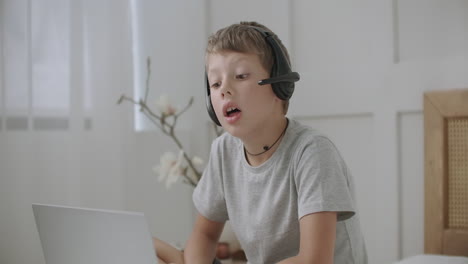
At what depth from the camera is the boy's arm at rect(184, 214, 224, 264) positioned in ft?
3.85

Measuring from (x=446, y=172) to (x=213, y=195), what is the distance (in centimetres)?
80

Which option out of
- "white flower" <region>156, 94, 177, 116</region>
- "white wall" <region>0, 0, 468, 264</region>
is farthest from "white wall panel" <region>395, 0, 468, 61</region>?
"white flower" <region>156, 94, 177, 116</region>

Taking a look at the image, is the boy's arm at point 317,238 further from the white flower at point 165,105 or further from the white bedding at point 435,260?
the white flower at point 165,105

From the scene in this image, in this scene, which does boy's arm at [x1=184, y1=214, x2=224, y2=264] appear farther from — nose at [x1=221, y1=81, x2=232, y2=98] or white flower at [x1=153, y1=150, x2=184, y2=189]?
white flower at [x1=153, y1=150, x2=184, y2=189]

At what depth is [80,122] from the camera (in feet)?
5.67

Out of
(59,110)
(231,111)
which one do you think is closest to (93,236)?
(231,111)

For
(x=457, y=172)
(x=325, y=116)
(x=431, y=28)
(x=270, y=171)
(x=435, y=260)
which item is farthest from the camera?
(x=325, y=116)

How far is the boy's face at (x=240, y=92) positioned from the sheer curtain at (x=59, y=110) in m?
0.75

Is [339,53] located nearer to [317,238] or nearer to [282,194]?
[282,194]

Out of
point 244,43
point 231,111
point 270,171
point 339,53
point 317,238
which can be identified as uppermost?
point 339,53

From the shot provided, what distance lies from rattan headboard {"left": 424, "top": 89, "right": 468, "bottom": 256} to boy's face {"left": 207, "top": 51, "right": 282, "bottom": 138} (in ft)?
2.62

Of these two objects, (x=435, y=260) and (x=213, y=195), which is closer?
(x=213, y=195)

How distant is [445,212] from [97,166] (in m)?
1.11

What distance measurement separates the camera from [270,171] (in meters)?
1.10
